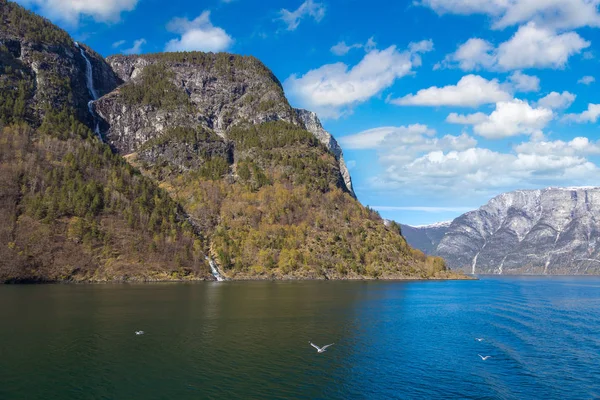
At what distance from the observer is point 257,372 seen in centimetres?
5816

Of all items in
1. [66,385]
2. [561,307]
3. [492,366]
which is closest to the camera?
[66,385]

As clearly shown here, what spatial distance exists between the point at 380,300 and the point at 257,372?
95.6 m

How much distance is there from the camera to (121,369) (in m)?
58.4

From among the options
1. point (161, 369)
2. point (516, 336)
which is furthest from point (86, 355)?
point (516, 336)

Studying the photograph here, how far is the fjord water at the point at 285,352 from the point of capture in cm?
5215

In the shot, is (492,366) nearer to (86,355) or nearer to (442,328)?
(442,328)

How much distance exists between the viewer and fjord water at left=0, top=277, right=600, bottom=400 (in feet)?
171

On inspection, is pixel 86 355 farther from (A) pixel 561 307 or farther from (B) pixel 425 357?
(A) pixel 561 307

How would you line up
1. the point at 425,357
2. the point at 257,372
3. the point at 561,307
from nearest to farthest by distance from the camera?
1. the point at 257,372
2. the point at 425,357
3. the point at 561,307

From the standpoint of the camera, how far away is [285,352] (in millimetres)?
Result: 69375

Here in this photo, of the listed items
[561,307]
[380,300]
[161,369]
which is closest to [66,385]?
[161,369]

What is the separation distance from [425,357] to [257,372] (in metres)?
27.9

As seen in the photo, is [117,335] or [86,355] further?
[117,335]

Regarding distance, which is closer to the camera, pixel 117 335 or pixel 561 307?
pixel 117 335
